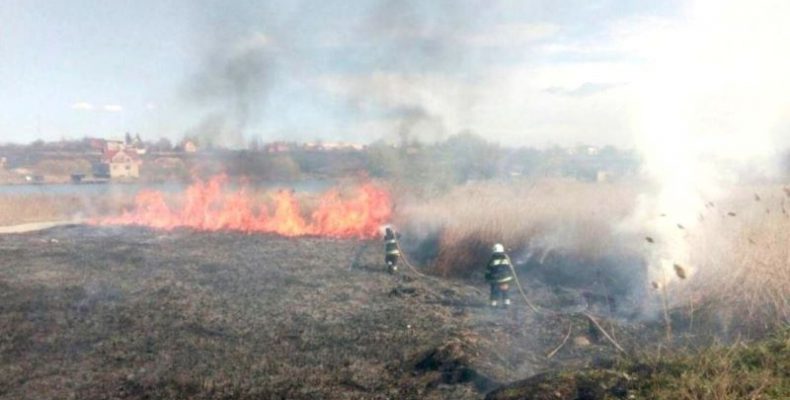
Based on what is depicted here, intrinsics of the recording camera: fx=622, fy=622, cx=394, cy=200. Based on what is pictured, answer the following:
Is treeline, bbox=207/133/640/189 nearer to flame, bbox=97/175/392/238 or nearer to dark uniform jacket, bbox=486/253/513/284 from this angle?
flame, bbox=97/175/392/238

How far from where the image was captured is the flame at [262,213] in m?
27.5

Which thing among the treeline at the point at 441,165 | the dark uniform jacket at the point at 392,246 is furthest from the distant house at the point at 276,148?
the dark uniform jacket at the point at 392,246

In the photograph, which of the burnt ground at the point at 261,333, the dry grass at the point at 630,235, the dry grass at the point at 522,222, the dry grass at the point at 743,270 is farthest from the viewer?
the dry grass at the point at 522,222

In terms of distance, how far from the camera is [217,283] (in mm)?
15922

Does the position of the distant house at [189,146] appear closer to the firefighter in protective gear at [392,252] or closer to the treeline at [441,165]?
the treeline at [441,165]

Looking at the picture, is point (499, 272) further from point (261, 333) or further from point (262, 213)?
point (262, 213)

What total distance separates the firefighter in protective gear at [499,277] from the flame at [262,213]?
42.4 feet

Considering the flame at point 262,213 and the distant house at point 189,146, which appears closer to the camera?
the flame at point 262,213

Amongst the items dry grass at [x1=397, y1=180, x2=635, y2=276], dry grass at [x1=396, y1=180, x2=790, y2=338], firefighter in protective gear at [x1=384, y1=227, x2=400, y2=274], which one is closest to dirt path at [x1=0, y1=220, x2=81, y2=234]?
dry grass at [x1=396, y1=180, x2=790, y2=338]

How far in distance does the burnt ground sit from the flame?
822 centimetres

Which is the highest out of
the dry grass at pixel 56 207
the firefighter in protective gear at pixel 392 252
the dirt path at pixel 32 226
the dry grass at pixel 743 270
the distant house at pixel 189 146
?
the distant house at pixel 189 146

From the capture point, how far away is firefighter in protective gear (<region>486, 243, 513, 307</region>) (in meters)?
13.0

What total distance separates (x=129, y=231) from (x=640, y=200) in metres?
23.0

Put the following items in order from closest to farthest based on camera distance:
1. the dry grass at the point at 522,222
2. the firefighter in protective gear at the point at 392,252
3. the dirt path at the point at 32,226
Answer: the firefighter in protective gear at the point at 392,252 → the dry grass at the point at 522,222 → the dirt path at the point at 32,226
